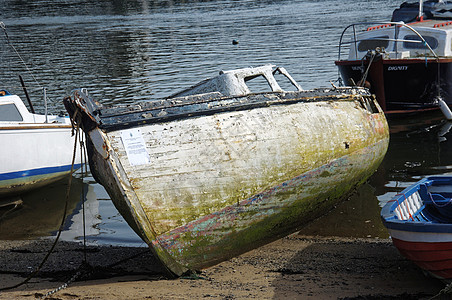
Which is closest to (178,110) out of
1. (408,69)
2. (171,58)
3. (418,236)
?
(418,236)

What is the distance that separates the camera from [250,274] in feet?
23.1

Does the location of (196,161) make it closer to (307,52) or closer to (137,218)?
(137,218)

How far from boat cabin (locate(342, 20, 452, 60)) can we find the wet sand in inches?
311

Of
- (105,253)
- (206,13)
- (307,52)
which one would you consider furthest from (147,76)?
(206,13)

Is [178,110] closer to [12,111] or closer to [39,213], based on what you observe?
[39,213]

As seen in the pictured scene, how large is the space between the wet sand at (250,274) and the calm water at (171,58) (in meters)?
0.81

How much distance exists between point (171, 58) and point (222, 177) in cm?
2033

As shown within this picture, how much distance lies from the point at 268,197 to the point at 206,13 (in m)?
40.7

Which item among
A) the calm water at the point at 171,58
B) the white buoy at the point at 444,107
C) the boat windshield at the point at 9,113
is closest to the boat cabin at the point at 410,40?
the white buoy at the point at 444,107

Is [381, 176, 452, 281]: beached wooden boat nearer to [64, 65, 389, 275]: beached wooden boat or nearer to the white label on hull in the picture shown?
[64, 65, 389, 275]: beached wooden boat

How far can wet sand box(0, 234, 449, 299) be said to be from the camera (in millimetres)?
6441

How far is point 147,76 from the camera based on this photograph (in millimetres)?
22688

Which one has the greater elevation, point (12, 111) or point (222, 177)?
point (12, 111)

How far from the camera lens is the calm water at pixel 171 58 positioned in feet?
33.0
